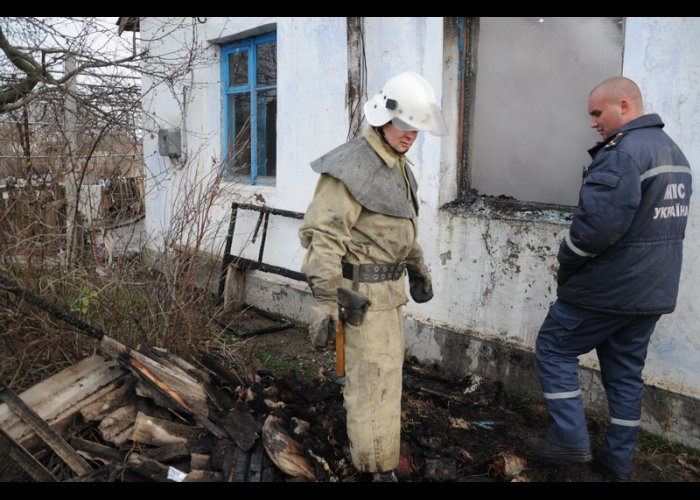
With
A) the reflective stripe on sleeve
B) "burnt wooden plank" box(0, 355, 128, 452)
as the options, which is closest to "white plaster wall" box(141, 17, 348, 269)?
"burnt wooden plank" box(0, 355, 128, 452)

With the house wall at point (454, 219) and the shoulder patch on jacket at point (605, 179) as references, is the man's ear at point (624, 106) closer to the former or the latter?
the shoulder patch on jacket at point (605, 179)

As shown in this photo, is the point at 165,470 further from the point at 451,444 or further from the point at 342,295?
the point at 451,444

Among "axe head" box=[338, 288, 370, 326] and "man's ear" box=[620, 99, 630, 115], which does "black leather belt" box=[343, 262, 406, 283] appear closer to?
"axe head" box=[338, 288, 370, 326]

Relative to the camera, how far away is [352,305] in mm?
2811

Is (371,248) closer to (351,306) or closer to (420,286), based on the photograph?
(351,306)

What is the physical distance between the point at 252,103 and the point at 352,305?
4.67 metres

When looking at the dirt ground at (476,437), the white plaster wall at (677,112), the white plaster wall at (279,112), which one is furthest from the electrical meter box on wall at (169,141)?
the white plaster wall at (677,112)

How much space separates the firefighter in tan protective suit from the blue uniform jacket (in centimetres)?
88

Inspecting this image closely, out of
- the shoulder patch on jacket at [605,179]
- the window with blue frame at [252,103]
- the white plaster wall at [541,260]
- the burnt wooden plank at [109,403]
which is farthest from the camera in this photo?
the window with blue frame at [252,103]

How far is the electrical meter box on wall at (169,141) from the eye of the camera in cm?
756

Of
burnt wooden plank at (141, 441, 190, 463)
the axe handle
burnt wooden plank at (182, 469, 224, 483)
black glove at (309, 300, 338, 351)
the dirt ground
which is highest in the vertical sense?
black glove at (309, 300, 338, 351)

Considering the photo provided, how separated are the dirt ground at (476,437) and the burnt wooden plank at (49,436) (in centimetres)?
139

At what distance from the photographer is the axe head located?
2.81 meters

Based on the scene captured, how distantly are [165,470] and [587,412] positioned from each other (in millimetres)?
2758
